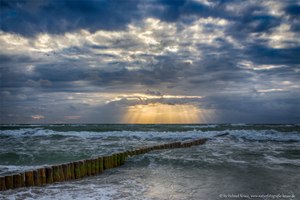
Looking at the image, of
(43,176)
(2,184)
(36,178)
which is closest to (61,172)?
(43,176)

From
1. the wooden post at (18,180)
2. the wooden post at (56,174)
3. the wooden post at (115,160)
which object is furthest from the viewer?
the wooden post at (115,160)

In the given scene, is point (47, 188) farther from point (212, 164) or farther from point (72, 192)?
point (212, 164)

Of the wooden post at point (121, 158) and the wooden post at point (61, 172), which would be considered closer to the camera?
the wooden post at point (61, 172)

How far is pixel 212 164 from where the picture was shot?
440 inches

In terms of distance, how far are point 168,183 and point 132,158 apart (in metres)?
5.38

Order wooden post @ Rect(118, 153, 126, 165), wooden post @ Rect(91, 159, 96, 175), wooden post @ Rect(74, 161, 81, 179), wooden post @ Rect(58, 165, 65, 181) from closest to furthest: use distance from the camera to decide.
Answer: wooden post @ Rect(58, 165, 65, 181) < wooden post @ Rect(74, 161, 81, 179) < wooden post @ Rect(91, 159, 96, 175) < wooden post @ Rect(118, 153, 126, 165)

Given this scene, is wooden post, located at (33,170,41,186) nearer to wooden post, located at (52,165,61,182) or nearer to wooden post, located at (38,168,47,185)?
wooden post, located at (38,168,47,185)

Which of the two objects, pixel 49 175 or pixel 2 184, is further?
pixel 49 175

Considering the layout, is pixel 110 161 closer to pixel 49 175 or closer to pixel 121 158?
pixel 121 158

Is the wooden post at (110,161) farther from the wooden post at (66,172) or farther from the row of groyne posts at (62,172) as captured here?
the wooden post at (66,172)

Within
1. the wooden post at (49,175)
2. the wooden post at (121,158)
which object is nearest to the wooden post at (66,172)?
the wooden post at (49,175)

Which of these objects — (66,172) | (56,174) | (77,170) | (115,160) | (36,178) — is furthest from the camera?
(115,160)

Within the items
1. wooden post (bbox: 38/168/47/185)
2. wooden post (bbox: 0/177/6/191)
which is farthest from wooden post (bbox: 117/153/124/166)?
wooden post (bbox: 0/177/6/191)

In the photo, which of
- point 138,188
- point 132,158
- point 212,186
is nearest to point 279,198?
point 212,186
